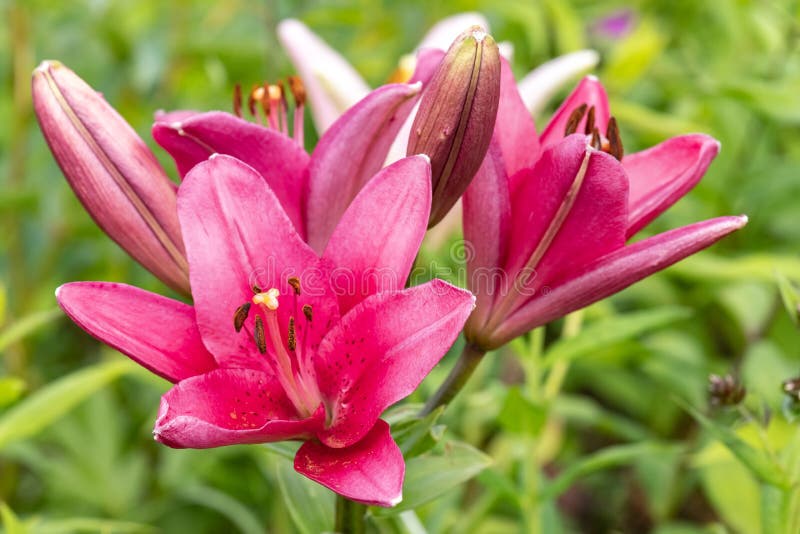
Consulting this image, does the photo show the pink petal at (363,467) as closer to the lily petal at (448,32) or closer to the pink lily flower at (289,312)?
the pink lily flower at (289,312)

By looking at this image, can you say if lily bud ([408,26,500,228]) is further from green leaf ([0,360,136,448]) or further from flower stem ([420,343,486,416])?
green leaf ([0,360,136,448])

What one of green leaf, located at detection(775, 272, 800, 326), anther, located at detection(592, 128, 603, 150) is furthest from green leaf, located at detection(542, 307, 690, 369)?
anther, located at detection(592, 128, 603, 150)

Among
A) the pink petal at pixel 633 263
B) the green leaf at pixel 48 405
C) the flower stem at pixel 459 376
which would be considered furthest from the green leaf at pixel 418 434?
the green leaf at pixel 48 405

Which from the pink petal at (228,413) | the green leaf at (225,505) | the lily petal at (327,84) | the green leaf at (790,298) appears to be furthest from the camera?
the green leaf at (225,505)

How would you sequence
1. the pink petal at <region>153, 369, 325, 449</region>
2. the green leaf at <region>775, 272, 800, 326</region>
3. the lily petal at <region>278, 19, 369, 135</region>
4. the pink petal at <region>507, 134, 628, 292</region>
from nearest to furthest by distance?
the pink petal at <region>153, 369, 325, 449</region>
the pink petal at <region>507, 134, 628, 292</region>
the green leaf at <region>775, 272, 800, 326</region>
the lily petal at <region>278, 19, 369, 135</region>

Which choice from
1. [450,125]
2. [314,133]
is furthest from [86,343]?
[450,125]

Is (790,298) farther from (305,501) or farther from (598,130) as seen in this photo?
(305,501)

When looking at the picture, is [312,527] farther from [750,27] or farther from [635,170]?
[750,27]
